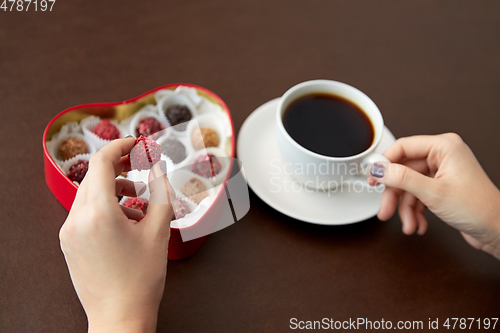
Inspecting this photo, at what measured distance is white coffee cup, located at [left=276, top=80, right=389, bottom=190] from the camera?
70 centimetres

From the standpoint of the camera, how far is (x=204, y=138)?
2.68 ft

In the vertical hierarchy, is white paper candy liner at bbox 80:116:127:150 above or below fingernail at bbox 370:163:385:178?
above

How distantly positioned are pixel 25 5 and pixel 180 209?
0.81 m

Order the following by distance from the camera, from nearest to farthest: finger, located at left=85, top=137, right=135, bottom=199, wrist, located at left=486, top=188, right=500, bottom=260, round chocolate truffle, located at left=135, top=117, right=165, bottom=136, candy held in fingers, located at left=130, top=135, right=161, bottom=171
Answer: finger, located at left=85, top=137, right=135, bottom=199, candy held in fingers, located at left=130, top=135, right=161, bottom=171, wrist, located at left=486, top=188, right=500, bottom=260, round chocolate truffle, located at left=135, top=117, right=165, bottom=136

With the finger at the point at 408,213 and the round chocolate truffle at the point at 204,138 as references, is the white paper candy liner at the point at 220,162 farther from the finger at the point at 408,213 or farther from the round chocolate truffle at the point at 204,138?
the finger at the point at 408,213

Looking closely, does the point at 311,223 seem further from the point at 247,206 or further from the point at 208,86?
the point at 208,86

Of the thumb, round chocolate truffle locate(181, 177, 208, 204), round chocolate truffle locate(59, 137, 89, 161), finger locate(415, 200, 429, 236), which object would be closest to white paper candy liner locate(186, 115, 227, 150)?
round chocolate truffle locate(181, 177, 208, 204)

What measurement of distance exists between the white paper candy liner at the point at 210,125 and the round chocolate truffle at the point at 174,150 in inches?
1.5

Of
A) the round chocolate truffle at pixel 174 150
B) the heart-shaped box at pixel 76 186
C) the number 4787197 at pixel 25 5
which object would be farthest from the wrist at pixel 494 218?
the number 4787197 at pixel 25 5

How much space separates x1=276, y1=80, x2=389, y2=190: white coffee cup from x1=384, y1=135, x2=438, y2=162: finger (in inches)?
2.7

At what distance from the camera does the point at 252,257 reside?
0.75 m

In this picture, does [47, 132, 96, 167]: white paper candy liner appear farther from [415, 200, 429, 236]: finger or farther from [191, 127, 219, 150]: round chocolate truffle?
[415, 200, 429, 236]: finger

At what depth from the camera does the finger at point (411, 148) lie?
773 mm

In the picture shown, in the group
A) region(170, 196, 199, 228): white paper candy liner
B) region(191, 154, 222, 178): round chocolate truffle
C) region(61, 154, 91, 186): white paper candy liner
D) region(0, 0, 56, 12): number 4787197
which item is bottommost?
region(170, 196, 199, 228): white paper candy liner
